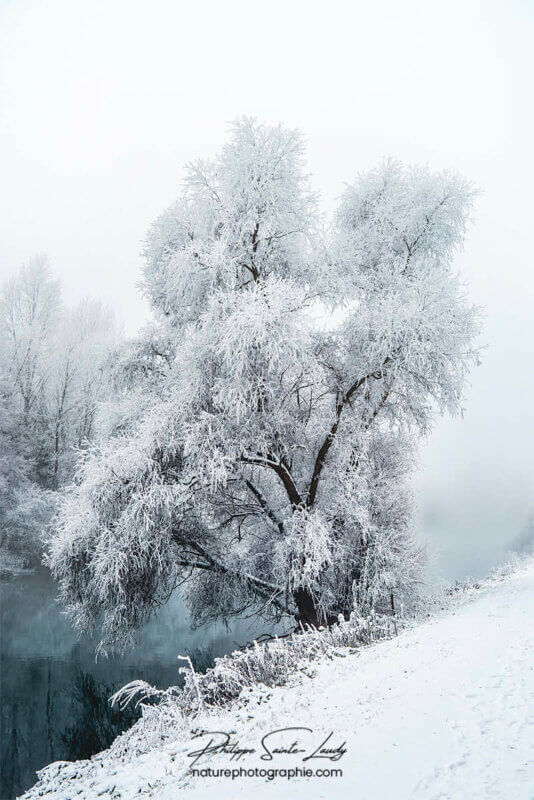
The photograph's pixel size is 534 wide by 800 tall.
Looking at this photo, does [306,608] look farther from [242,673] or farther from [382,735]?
[382,735]

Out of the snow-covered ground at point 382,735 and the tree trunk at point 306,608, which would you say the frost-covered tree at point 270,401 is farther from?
the snow-covered ground at point 382,735

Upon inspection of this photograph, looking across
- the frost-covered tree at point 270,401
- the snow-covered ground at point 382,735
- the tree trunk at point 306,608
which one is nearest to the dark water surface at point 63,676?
the frost-covered tree at point 270,401

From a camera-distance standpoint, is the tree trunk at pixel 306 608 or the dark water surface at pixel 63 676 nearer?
the dark water surface at pixel 63 676

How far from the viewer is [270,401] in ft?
30.7

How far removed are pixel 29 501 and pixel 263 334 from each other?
17735 mm

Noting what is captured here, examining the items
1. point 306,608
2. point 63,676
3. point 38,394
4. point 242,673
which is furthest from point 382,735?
point 38,394

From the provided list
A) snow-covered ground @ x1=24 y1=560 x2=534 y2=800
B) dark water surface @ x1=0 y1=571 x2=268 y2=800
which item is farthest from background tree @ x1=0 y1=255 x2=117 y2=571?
snow-covered ground @ x1=24 y1=560 x2=534 y2=800

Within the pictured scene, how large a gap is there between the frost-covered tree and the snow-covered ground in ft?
11.0

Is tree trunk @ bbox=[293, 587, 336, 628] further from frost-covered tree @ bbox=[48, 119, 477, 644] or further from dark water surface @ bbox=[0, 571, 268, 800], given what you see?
dark water surface @ bbox=[0, 571, 268, 800]

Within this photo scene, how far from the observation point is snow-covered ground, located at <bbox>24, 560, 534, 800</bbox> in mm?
2984

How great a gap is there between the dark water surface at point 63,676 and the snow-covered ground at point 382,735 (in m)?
2.88

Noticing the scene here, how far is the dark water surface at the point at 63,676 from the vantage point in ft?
25.1

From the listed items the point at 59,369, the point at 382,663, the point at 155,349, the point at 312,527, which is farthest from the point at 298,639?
the point at 59,369

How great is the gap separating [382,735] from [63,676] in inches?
390
